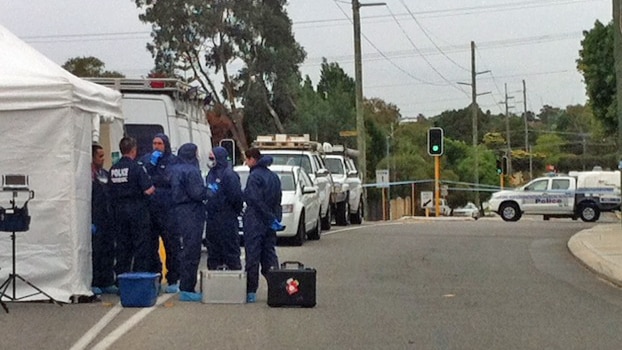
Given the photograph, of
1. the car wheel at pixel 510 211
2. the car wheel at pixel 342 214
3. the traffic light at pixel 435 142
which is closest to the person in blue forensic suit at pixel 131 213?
the car wheel at pixel 342 214

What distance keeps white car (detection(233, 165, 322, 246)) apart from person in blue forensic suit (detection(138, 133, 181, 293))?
19.2 ft

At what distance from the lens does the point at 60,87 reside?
12297 mm

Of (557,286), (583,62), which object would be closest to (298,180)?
(557,286)

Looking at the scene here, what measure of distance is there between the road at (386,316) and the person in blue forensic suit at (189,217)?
367mm

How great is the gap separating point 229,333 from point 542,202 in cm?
3079

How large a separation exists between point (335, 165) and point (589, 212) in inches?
544

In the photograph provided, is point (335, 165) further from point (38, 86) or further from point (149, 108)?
point (38, 86)

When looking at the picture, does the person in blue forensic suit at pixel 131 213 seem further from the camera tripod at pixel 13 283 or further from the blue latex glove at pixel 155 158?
the camera tripod at pixel 13 283

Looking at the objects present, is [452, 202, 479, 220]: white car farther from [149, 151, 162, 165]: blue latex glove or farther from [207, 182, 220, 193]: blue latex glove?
[207, 182, 220, 193]: blue latex glove

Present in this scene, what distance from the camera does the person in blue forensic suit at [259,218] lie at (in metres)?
12.6

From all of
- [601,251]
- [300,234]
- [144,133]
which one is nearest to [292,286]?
[144,133]

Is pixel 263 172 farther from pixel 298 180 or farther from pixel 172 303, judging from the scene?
pixel 298 180

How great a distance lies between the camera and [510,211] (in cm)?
3997

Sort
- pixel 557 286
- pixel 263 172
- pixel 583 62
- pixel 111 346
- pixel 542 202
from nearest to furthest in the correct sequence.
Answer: pixel 111 346, pixel 263 172, pixel 557 286, pixel 583 62, pixel 542 202
